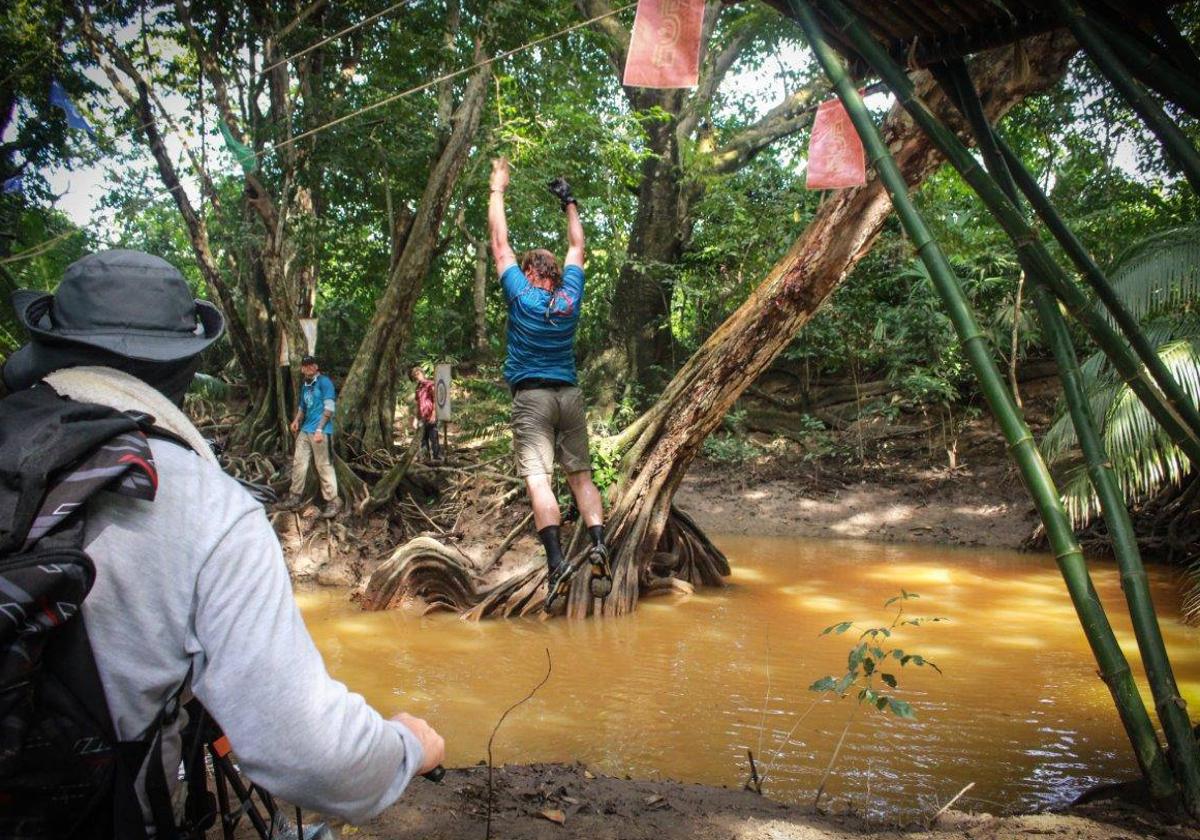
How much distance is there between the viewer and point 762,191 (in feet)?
46.5

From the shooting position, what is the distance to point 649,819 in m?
2.89

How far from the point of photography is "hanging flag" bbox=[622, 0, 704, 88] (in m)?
3.75

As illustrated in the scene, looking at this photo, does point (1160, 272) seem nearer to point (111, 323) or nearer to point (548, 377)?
point (548, 377)

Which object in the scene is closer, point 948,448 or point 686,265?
point 948,448

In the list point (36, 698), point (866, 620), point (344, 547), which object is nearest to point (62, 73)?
point (344, 547)

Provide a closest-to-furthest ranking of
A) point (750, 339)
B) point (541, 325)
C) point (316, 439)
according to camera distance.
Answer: point (541, 325)
point (750, 339)
point (316, 439)

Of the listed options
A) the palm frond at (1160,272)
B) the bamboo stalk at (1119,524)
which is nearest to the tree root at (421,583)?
the bamboo stalk at (1119,524)

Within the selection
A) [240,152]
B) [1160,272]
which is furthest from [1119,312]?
[240,152]

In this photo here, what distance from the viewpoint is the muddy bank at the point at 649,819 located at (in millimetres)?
2631

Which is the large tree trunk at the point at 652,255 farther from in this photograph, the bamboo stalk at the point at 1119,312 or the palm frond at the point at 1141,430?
the bamboo stalk at the point at 1119,312

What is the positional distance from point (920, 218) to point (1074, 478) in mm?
7100

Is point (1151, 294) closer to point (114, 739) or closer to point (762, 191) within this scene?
point (762, 191)

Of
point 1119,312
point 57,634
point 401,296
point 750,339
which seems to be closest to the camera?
point 57,634

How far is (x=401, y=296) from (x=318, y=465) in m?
A: 2.30
